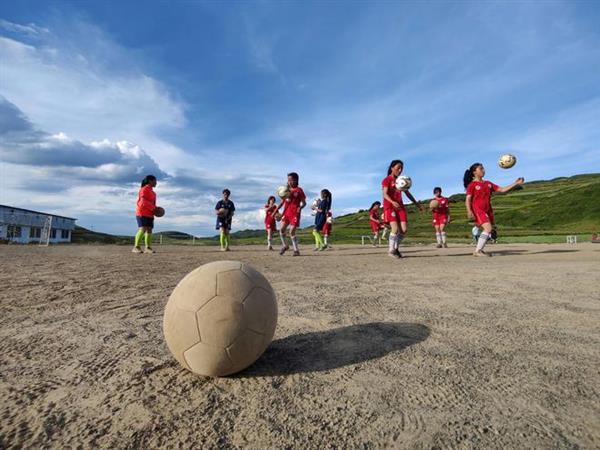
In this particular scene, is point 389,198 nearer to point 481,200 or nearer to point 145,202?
point 481,200

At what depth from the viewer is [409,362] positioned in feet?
7.08

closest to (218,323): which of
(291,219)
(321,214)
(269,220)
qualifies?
(291,219)

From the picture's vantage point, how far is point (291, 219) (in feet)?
35.8

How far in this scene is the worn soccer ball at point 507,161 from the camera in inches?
360

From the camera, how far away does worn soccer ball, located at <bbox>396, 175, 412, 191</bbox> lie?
29.0 ft

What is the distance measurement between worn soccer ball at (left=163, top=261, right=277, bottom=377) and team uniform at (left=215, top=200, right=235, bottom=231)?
11347 millimetres

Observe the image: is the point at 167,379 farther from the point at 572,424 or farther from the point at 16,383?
the point at 572,424

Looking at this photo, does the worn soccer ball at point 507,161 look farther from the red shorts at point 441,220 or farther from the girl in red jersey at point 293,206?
the girl in red jersey at point 293,206

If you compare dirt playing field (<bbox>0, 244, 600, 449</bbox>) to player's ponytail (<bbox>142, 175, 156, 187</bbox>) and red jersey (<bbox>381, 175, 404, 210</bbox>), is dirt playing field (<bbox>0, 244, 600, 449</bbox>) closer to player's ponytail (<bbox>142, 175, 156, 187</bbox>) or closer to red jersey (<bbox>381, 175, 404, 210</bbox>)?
Result: red jersey (<bbox>381, 175, 404, 210</bbox>)

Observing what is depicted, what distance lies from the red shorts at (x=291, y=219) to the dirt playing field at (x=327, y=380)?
7.09m

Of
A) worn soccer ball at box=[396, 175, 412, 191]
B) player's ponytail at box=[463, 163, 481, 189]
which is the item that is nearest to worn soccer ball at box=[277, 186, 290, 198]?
worn soccer ball at box=[396, 175, 412, 191]

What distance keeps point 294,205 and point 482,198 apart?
17.0 feet

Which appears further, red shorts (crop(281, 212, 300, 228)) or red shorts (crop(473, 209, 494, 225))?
red shorts (crop(281, 212, 300, 228))

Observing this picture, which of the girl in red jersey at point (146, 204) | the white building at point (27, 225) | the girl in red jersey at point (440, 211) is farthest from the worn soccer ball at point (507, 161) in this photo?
the white building at point (27, 225)
